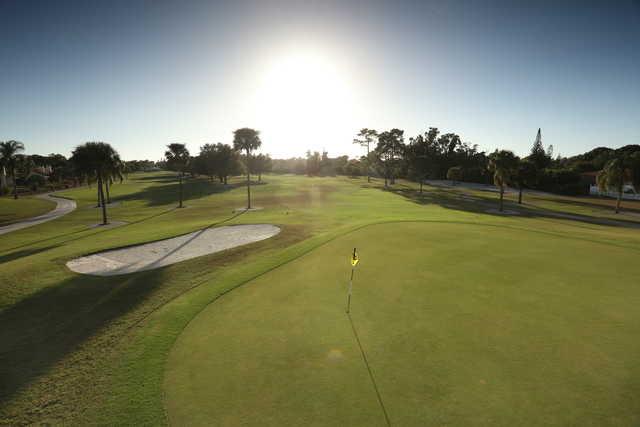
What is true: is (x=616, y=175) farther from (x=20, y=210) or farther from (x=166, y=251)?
(x=20, y=210)

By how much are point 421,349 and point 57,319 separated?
11.2 meters

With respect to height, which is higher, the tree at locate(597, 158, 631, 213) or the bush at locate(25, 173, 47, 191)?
the tree at locate(597, 158, 631, 213)

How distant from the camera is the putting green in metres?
4.98

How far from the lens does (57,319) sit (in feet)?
29.6

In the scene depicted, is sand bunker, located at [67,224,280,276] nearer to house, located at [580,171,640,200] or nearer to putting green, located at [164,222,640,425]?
putting green, located at [164,222,640,425]

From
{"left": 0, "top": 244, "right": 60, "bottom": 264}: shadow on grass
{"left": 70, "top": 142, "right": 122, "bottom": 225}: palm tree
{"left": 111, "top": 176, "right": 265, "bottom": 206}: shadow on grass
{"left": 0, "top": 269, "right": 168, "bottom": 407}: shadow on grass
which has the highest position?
{"left": 70, "top": 142, "right": 122, "bottom": 225}: palm tree

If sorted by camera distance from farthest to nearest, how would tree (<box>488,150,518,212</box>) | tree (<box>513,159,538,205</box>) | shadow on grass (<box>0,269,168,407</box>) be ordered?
tree (<box>513,159,538,205</box>) < tree (<box>488,150,518,212</box>) < shadow on grass (<box>0,269,168,407</box>)

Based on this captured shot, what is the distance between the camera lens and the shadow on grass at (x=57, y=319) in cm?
683

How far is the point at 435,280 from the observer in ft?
35.4

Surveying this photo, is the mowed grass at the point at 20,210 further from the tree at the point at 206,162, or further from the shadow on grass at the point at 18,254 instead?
the tree at the point at 206,162

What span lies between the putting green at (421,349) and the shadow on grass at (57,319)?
10.6 feet

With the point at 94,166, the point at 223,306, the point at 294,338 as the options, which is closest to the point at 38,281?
the point at 223,306

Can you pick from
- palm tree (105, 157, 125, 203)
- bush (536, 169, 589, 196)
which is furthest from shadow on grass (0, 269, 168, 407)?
bush (536, 169, 589, 196)

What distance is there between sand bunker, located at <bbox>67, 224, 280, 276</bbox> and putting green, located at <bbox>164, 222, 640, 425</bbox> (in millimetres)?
7460
